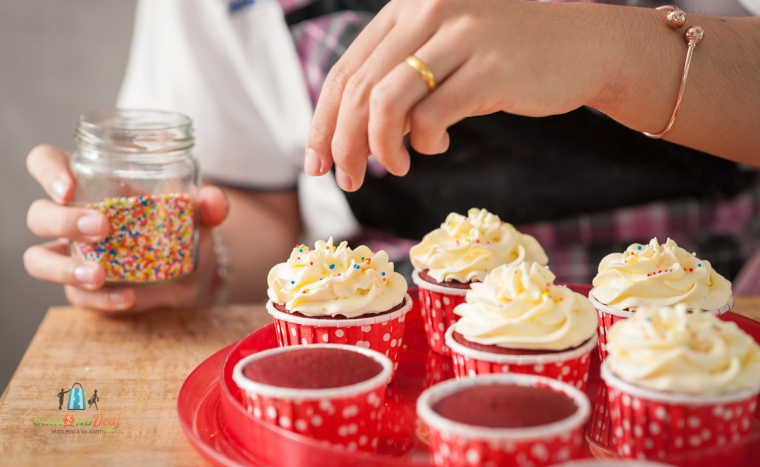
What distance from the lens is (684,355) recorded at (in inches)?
30.8

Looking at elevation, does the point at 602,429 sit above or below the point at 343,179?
below

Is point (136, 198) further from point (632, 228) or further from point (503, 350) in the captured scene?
point (632, 228)

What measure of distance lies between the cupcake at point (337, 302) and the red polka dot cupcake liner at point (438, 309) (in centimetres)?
13

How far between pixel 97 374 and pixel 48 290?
1.91m

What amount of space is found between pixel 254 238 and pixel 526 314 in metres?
1.33

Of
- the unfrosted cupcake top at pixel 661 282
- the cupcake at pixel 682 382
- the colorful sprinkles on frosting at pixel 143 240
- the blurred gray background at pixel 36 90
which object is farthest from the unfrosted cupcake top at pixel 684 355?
the blurred gray background at pixel 36 90

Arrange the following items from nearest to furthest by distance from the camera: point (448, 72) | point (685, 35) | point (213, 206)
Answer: point (448, 72), point (685, 35), point (213, 206)

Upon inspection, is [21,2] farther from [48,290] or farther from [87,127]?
[87,127]

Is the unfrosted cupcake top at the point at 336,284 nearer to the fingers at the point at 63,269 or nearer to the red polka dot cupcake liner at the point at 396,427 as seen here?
the red polka dot cupcake liner at the point at 396,427

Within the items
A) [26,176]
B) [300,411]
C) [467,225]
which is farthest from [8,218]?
[300,411]

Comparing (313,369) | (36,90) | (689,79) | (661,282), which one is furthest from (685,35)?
(36,90)

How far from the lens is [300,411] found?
2.74 feet

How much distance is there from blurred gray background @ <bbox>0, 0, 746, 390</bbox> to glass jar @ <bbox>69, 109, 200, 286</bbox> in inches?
58.1

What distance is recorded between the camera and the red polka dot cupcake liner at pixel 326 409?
0.83 meters
